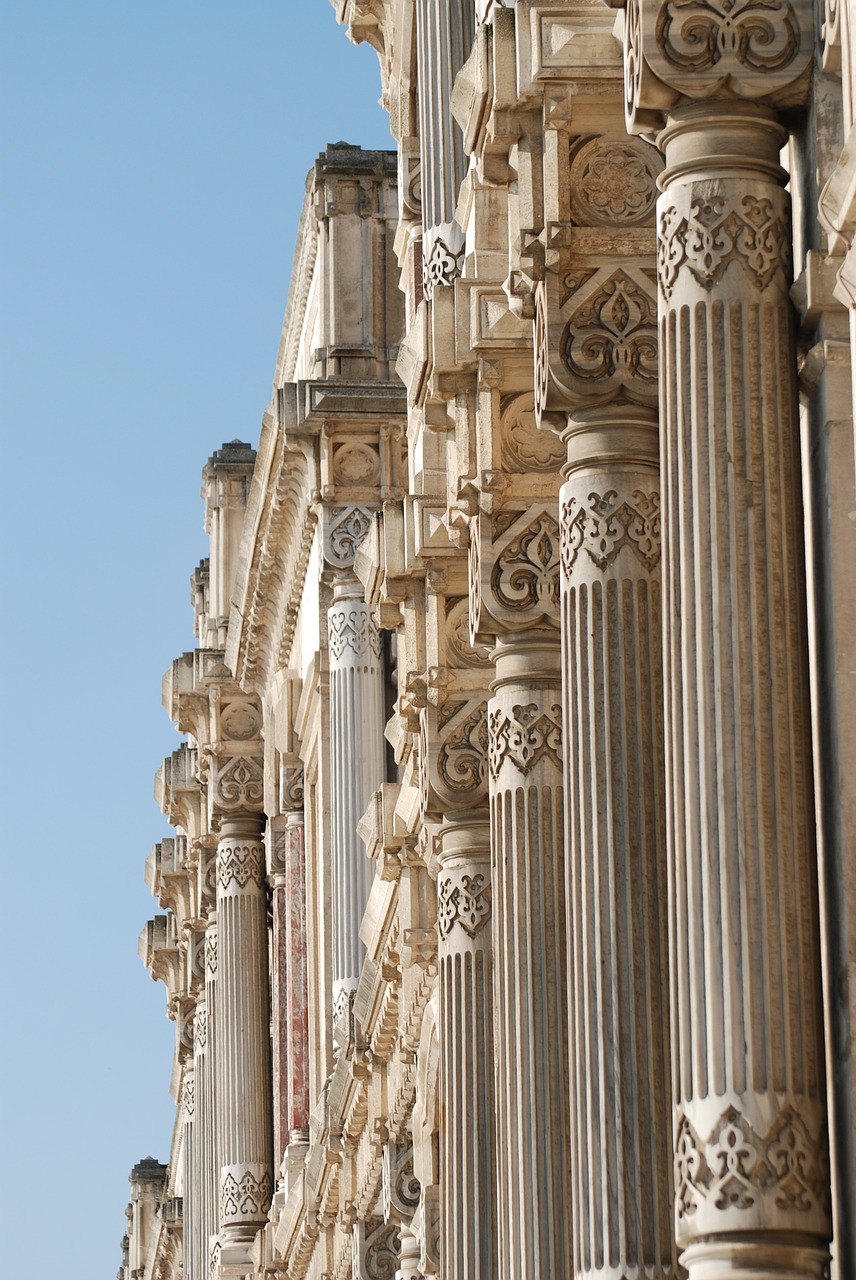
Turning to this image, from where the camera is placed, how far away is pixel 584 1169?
11.1 m

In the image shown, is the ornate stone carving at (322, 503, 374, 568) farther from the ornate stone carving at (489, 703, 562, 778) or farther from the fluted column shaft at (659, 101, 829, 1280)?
the fluted column shaft at (659, 101, 829, 1280)

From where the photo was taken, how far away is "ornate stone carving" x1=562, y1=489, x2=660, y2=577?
469 inches

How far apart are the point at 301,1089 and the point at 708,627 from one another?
68.9ft

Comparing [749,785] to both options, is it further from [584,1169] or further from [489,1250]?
[489,1250]

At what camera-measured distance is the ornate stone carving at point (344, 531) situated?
90.8 ft

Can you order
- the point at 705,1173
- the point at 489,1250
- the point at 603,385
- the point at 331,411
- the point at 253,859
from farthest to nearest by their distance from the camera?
the point at 253,859
the point at 331,411
the point at 489,1250
the point at 603,385
the point at 705,1173

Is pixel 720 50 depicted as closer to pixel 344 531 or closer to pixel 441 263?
pixel 441 263

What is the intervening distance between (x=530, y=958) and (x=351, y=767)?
13.1 m

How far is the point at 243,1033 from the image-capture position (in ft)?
112

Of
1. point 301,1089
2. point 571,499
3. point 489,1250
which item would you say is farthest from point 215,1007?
point 571,499

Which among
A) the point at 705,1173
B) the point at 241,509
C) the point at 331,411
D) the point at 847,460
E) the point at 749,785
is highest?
the point at 241,509

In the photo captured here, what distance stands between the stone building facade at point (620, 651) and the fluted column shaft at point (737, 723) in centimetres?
1

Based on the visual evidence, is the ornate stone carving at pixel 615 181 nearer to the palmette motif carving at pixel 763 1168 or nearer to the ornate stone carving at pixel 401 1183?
the palmette motif carving at pixel 763 1168

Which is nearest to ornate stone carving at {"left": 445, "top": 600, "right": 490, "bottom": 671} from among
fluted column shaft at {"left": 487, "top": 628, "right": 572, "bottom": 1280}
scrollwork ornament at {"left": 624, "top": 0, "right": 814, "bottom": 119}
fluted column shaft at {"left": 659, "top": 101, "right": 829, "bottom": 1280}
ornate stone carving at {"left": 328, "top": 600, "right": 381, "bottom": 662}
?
fluted column shaft at {"left": 487, "top": 628, "right": 572, "bottom": 1280}
